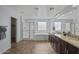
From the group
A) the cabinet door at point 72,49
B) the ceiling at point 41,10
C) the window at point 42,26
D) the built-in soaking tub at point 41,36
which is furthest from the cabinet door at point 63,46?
the ceiling at point 41,10

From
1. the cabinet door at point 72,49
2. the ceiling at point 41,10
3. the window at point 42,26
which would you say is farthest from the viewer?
the window at point 42,26

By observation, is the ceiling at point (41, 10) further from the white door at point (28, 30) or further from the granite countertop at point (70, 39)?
the granite countertop at point (70, 39)

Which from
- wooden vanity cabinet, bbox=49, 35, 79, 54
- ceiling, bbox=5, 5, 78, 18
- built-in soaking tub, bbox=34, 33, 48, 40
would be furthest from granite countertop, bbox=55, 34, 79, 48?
ceiling, bbox=5, 5, 78, 18

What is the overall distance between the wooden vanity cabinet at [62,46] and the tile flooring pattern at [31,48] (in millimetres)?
163

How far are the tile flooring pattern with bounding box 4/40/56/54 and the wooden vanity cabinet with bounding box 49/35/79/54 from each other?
0.16 meters

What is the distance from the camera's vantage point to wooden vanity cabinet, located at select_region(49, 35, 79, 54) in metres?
2.68

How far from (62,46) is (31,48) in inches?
32.1

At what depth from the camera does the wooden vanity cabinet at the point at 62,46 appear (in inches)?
106

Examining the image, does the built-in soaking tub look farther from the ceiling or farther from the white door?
the ceiling

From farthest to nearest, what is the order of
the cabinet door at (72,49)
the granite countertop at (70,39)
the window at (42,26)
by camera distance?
the window at (42,26), the granite countertop at (70,39), the cabinet door at (72,49)

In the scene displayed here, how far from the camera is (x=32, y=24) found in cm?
312

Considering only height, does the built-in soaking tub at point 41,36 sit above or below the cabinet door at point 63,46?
above

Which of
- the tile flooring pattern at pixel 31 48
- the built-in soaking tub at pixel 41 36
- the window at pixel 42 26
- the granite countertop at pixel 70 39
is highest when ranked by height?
the window at pixel 42 26

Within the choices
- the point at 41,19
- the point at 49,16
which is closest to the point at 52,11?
the point at 49,16
